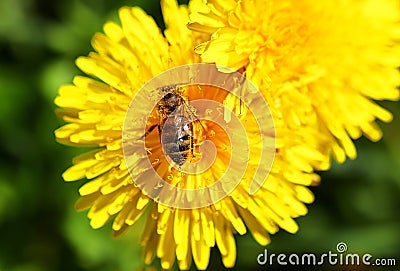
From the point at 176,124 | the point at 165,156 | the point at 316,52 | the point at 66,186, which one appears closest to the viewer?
the point at 176,124

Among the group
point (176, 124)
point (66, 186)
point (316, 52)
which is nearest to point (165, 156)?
point (176, 124)

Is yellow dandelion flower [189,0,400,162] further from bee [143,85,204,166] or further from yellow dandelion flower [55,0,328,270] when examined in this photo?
bee [143,85,204,166]

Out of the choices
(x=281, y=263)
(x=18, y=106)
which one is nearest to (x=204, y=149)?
(x=281, y=263)

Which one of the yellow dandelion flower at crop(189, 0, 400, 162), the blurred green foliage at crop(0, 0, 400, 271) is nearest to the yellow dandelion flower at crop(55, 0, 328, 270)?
the yellow dandelion flower at crop(189, 0, 400, 162)

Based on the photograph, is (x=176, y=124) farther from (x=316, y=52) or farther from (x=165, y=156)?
(x=316, y=52)

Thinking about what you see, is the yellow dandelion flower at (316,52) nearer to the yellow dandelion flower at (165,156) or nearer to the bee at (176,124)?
the yellow dandelion flower at (165,156)

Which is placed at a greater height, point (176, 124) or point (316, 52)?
point (316, 52)

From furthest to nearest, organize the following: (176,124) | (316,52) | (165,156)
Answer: (316,52) → (165,156) → (176,124)

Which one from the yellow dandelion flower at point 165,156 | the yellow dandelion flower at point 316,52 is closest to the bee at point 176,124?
the yellow dandelion flower at point 165,156
